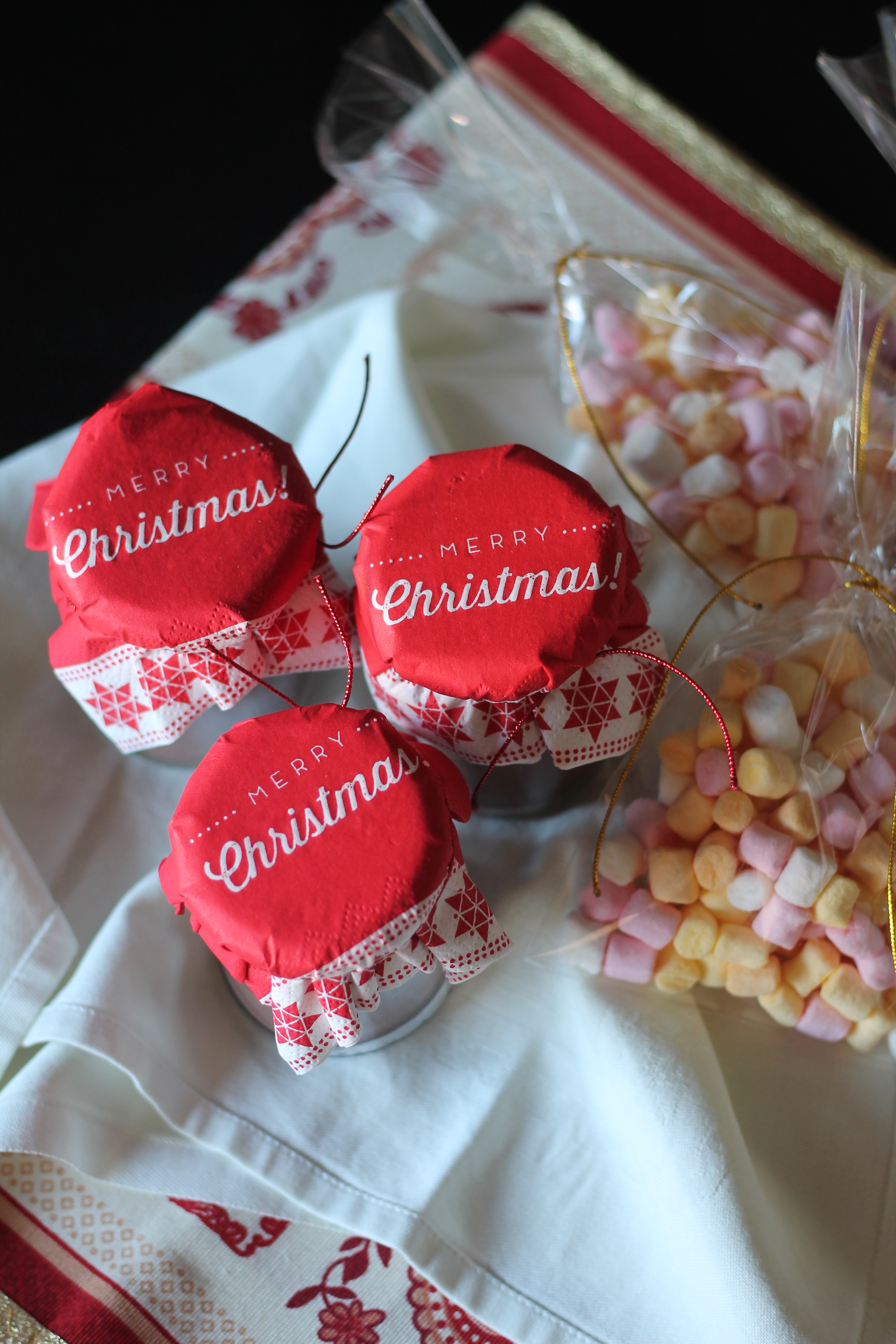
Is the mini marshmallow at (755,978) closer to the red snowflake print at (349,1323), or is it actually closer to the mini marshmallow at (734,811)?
the mini marshmallow at (734,811)

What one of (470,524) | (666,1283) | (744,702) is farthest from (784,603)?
(666,1283)

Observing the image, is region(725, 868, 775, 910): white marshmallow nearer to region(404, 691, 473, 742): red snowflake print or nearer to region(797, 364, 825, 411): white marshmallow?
region(404, 691, 473, 742): red snowflake print

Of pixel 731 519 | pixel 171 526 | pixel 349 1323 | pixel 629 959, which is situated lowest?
pixel 349 1323

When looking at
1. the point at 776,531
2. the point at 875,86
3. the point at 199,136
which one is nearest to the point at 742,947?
the point at 776,531

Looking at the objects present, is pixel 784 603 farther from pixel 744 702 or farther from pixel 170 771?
pixel 170 771

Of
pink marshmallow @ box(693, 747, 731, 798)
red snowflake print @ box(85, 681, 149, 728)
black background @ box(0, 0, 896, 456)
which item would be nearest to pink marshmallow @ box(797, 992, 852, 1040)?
pink marshmallow @ box(693, 747, 731, 798)

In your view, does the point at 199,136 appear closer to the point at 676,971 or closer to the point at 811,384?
the point at 811,384
